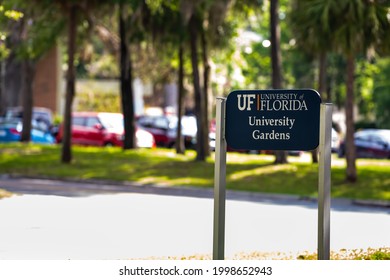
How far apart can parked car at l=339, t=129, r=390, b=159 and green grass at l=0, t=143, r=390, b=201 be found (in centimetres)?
1126

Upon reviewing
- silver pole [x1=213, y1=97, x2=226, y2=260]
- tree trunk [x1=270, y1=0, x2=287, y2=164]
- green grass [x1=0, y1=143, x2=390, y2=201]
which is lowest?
green grass [x1=0, y1=143, x2=390, y2=201]

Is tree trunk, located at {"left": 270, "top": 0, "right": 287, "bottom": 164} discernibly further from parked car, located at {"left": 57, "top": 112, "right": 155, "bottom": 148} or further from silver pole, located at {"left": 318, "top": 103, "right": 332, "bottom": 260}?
silver pole, located at {"left": 318, "top": 103, "right": 332, "bottom": 260}

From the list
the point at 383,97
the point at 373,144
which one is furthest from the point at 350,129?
the point at 383,97

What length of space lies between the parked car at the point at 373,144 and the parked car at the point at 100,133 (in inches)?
348

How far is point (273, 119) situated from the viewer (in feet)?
37.1

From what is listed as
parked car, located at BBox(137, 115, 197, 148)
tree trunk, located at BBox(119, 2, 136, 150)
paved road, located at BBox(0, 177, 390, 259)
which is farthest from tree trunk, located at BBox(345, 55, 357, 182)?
parked car, located at BBox(137, 115, 197, 148)

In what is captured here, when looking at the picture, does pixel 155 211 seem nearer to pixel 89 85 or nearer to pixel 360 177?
pixel 360 177

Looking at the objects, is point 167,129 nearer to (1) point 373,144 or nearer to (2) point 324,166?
(1) point 373,144

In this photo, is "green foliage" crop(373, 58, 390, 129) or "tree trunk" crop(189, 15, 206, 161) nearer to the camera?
"tree trunk" crop(189, 15, 206, 161)

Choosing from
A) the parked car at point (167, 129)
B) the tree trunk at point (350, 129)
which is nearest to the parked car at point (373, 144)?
the parked car at point (167, 129)

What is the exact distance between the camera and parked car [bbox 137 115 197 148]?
1938 inches

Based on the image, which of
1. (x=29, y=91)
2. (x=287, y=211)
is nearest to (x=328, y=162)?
(x=287, y=211)

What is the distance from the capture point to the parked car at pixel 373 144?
4712 cm

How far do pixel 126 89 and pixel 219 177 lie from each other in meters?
28.9
